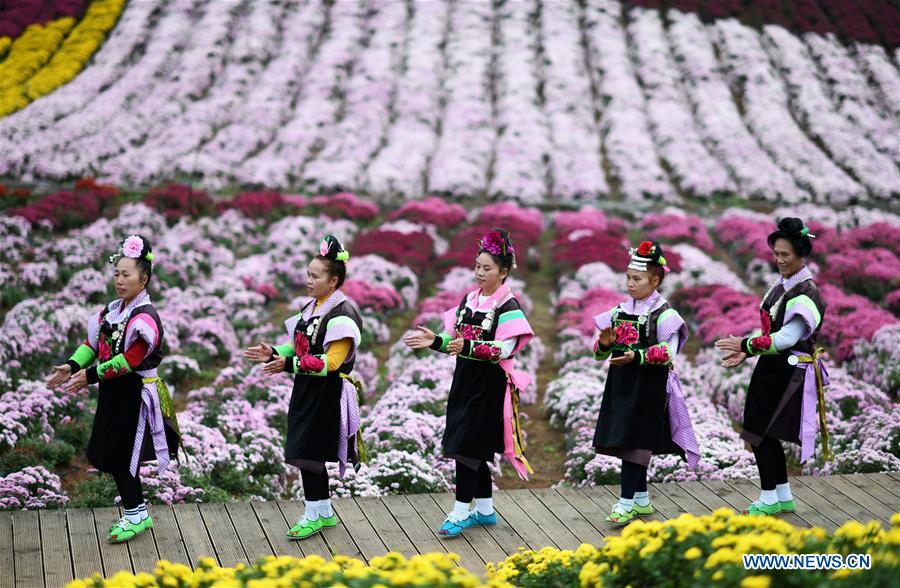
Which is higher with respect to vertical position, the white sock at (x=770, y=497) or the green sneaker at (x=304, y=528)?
the white sock at (x=770, y=497)

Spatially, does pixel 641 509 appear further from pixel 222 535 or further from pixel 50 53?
pixel 50 53

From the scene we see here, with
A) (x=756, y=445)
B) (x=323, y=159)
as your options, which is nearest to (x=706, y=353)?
(x=756, y=445)

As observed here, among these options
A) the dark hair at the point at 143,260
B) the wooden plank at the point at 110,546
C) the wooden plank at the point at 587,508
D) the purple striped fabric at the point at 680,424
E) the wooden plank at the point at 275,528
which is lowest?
the wooden plank at the point at 587,508

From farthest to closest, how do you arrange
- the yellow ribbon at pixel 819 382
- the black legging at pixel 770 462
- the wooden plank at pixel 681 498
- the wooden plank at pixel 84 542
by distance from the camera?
the wooden plank at pixel 681 498 → the black legging at pixel 770 462 → the yellow ribbon at pixel 819 382 → the wooden plank at pixel 84 542

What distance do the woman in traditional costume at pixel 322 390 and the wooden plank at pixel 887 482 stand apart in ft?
13.0

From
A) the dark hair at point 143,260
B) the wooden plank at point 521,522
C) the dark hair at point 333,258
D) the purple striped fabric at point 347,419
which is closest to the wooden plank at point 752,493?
the wooden plank at point 521,522

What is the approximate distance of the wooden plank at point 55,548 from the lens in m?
4.62

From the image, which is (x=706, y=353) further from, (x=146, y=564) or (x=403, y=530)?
(x=146, y=564)

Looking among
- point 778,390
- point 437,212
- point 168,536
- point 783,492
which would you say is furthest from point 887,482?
point 437,212

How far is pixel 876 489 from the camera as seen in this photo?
6.26 metres

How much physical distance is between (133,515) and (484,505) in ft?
7.18

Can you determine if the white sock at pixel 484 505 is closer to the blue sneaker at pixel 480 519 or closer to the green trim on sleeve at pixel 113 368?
the blue sneaker at pixel 480 519

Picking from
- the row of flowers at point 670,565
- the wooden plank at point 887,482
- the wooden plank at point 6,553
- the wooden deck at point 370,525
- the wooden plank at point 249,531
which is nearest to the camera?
the row of flowers at point 670,565

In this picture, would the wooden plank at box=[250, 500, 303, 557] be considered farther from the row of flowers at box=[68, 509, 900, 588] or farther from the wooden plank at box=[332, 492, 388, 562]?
the row of flowers at box=[68, 509, 900, 588]
